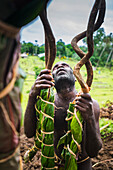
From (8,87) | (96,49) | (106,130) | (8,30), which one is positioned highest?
(96,49)

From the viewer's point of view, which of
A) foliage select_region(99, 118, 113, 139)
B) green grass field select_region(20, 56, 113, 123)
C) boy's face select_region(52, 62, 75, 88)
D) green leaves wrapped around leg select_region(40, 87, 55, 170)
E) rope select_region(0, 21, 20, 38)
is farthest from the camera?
green grass field select_region(20, 56, 113, 123)

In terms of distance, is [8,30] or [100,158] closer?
[8,30]

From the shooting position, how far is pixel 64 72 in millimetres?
1441

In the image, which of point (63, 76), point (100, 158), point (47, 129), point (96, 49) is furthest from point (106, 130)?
point (96, 49)

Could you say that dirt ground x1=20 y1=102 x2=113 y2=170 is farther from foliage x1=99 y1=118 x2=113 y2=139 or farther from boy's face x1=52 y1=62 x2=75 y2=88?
boy's face x1=52 y1=62 x2=75 y2=88

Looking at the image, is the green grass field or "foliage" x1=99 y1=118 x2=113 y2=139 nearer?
"foliage" x1=99 y1=118 x2=113 y2=139

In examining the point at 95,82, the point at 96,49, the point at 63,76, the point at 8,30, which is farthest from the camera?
the point at 96,49

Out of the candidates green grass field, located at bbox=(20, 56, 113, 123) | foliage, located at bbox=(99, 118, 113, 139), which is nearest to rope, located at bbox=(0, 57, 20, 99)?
foliage, located at bbox=(99, 118, 113, 139)

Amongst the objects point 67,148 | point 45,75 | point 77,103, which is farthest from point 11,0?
point 67,148

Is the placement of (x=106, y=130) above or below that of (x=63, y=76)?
below

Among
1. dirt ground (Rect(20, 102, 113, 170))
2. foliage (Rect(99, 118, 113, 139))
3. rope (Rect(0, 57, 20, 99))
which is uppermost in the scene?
rope (Rect(0, 57, 20, 99))

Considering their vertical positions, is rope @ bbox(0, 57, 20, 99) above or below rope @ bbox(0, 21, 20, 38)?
below

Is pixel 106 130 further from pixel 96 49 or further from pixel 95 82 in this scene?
pixel 96 49

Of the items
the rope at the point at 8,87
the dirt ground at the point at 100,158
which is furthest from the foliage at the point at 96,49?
the rope at the point at 8,87
